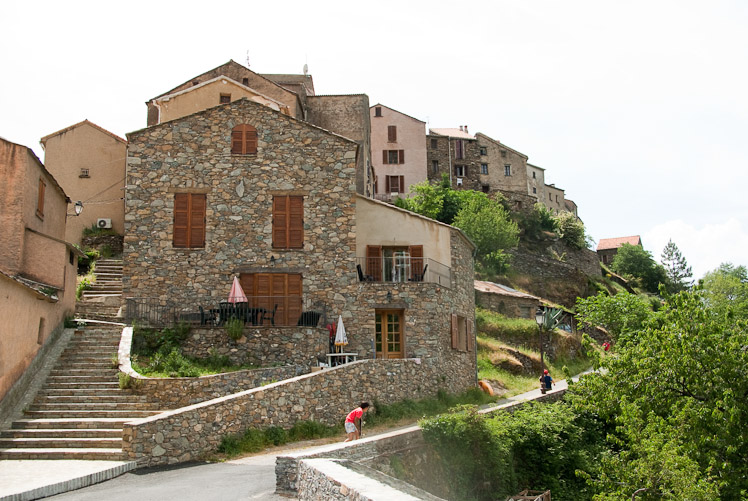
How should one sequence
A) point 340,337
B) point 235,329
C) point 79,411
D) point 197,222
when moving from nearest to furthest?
point 79,411 → point 235,329 → point 340,337 → point 197,222

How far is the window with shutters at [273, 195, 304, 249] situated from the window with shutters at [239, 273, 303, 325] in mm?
1047

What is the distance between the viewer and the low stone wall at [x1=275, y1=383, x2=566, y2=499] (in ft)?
38.9

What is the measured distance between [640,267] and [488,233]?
24.8m

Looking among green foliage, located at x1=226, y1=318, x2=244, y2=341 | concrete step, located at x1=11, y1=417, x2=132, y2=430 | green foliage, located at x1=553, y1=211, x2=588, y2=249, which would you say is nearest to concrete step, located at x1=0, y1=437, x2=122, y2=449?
concrete step, located at x1=11, y1=417, x2=132, y2=430

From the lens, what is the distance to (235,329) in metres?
20.8

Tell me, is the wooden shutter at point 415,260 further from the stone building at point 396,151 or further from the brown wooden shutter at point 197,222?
the stone building at point 396,151

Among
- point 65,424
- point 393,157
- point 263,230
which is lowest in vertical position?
point 65,424

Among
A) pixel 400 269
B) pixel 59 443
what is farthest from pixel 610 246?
pixel 59 443

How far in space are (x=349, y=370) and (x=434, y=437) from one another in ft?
12.1

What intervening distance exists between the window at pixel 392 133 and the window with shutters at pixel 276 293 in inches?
1387

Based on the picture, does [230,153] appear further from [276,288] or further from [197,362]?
[197,362]

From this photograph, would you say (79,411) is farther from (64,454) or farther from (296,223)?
(296,223)

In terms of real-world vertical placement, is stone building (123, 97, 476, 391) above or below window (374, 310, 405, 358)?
above

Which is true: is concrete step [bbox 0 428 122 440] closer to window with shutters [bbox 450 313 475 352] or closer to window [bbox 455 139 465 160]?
window with shutters [bbox 450 313 475 352]
